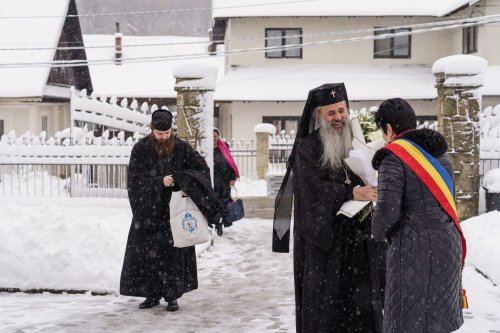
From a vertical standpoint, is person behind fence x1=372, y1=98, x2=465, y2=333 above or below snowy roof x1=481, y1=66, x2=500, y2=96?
below

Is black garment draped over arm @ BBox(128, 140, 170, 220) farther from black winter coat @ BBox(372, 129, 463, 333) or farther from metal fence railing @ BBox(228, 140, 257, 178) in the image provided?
metal fence railing @ BBox(228, 140, 257, 178)

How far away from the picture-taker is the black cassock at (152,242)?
7.02 metres

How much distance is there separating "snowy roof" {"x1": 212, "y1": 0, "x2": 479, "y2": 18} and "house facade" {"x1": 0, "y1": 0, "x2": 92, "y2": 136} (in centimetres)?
615

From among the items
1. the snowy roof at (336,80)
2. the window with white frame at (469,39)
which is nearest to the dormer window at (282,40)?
the snowy roof at (336,80)

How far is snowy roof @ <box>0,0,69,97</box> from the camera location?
24281 mm

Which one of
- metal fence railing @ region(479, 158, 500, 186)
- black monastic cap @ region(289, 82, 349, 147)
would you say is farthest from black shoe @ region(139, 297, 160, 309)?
metal fence railing @ region(479, 158, 500, 186)

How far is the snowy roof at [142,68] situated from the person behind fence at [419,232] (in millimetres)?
24505

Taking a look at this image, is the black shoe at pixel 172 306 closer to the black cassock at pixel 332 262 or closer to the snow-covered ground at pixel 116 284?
the snow-covered ground at pixel 116 284

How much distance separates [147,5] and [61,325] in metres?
65.8

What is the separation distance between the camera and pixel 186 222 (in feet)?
22.9

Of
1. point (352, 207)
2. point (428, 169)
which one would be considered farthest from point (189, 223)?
point (428, 169)

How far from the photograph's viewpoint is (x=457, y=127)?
39.7 ft

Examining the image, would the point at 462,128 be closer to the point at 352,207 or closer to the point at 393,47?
the point at 352,207

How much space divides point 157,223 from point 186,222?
34cm
